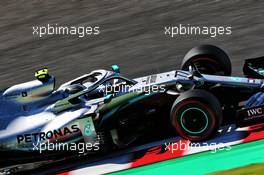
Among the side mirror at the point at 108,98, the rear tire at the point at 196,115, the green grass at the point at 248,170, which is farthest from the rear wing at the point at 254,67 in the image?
the green grass at the point at 248,170

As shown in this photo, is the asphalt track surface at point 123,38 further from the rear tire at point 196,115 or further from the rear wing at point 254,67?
the rear tire at point 196,115

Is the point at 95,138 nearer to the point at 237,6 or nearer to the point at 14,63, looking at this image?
the point at 14,63

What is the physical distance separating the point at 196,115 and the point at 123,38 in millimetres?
6135

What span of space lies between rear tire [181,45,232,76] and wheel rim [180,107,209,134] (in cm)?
136

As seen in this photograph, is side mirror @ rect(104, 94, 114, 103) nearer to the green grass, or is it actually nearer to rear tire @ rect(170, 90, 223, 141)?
rear tire @ rect(170, 90, 223, 141)

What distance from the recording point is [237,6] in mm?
14414

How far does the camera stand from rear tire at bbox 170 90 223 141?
7.89m

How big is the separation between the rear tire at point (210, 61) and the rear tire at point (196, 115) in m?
1.32

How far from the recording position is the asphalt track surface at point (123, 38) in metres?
12.3

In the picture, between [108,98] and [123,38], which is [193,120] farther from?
[123,38]

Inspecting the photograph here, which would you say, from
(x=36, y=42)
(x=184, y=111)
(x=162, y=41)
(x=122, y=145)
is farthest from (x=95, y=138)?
(x=36, y=42)

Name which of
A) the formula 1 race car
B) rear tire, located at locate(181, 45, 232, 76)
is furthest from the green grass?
rear tire, located at locate(181, 45, 232, 76)

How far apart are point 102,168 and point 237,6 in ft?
24.4

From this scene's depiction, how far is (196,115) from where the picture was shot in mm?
8047
